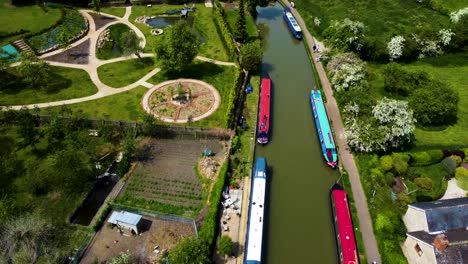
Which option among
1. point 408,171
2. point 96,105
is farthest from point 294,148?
point 96,105

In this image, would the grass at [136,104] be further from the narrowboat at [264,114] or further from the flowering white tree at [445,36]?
the flowering white tree at [445,36]

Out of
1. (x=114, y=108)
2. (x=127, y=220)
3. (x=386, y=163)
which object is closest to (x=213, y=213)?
(x=127, y=220)

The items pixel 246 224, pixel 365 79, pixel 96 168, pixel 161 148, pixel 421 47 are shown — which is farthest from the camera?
pixel 421 47

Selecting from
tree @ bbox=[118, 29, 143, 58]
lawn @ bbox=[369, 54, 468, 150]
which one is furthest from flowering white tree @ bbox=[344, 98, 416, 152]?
tree @ bbox=[118, 29, 143, 58]

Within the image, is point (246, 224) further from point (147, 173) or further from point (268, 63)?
point (268, 63)

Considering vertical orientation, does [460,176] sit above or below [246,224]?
above

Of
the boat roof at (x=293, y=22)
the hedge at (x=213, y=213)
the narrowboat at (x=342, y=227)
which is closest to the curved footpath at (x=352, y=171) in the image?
the narrowboat at (x=342, y=227)

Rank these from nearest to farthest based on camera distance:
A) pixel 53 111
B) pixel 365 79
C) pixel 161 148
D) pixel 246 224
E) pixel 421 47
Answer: pixel 246 224, pixel 161 148, pixel 53 111, pixel 365 79, pixel 421 47
